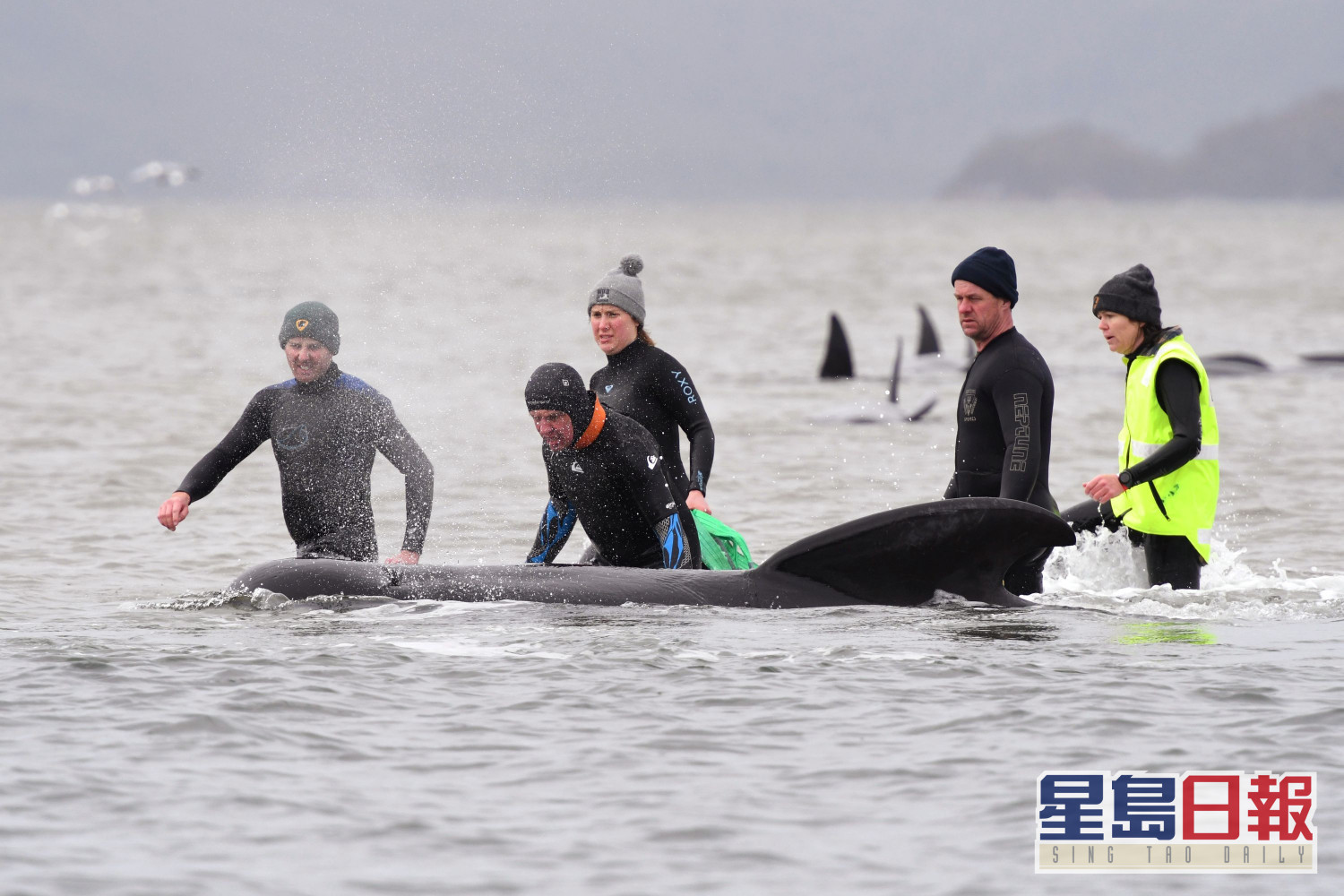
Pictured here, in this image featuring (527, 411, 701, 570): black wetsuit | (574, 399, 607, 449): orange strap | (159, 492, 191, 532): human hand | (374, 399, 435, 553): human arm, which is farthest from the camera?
(374, 399, 435, 553): human arm

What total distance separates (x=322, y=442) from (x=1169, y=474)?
15.5ft

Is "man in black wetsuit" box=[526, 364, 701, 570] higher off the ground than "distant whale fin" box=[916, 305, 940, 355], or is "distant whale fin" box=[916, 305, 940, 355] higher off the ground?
"distant whale fin" box=[916, 305, 940, 355]

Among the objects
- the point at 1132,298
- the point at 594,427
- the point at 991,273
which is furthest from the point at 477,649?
the point at 1132,298

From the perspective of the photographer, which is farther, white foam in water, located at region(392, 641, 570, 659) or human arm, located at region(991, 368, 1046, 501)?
white foam in water, located at region(392, 641, 570, 659)

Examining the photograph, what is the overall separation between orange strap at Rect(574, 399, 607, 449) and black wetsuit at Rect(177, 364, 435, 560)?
1.19m

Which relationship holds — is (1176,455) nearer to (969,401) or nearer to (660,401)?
(969,401)

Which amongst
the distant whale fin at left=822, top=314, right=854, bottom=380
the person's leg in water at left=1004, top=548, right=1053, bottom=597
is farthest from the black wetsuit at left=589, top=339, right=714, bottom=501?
the distant whale fin at left=822, top=314, right=854, bottom=380

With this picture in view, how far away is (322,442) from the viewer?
32.1 ft

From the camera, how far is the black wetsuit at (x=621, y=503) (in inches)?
352

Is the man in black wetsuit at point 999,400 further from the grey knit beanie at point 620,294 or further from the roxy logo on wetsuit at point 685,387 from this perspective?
the grey knit beanie at point 620,294

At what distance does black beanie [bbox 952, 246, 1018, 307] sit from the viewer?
27.9ft

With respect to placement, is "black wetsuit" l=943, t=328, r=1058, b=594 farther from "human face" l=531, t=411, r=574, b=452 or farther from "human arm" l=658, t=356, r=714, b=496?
"human face" l=531, t=411, r=574, b=452

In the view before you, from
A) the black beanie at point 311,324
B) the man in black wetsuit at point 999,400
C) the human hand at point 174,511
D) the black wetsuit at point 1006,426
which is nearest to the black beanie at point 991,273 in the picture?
the man in black wetsuit at point 999,400

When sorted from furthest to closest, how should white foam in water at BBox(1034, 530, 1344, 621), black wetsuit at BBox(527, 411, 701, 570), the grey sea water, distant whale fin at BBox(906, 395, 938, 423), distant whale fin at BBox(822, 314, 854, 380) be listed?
distant whale fin at BBox(822, 314, 854, 380) → distant whale fin at BBox(906, 395, 938, 423) → white foam in water at BBox(1034, 530, 1344, 621) → black wetsuit at BBox(527, 411, 701, 570) → the grey sea water
